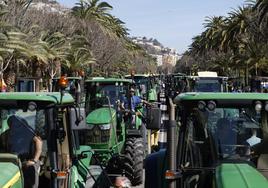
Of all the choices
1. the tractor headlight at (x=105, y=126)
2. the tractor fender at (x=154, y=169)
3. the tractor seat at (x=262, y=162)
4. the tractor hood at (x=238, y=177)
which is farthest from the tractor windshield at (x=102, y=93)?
the tractor hood at (x=238, y=177)

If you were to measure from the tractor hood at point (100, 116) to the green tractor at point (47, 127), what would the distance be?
4786 mm

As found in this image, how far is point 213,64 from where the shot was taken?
7062 cm

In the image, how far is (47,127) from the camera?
6.07m

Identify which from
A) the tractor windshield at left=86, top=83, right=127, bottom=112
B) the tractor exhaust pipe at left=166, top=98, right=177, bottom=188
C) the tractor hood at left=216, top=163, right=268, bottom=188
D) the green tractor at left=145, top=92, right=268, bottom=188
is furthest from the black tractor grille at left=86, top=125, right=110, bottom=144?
the tractor hood at left=216, top=163, right=268, bottom=188

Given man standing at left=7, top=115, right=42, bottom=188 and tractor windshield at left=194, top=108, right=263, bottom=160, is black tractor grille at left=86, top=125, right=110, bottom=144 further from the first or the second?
tractor windshield at left=194, top=108, right=263, bottom=160

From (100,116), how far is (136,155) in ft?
4.50

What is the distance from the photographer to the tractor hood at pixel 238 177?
4.25 m

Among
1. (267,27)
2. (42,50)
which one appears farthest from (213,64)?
(42,50)

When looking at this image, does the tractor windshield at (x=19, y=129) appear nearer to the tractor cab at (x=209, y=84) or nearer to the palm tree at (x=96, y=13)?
the tractor cab at (x=209, y=84)

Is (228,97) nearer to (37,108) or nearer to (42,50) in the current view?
(37,108)

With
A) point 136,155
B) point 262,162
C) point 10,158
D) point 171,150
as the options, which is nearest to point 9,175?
point 10,158

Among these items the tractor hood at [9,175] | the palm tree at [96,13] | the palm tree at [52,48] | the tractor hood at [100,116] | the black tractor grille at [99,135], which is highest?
the palm tree at [96,13]

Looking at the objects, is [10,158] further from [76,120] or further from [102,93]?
[102,93]

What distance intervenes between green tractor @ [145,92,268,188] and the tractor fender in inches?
40.0
